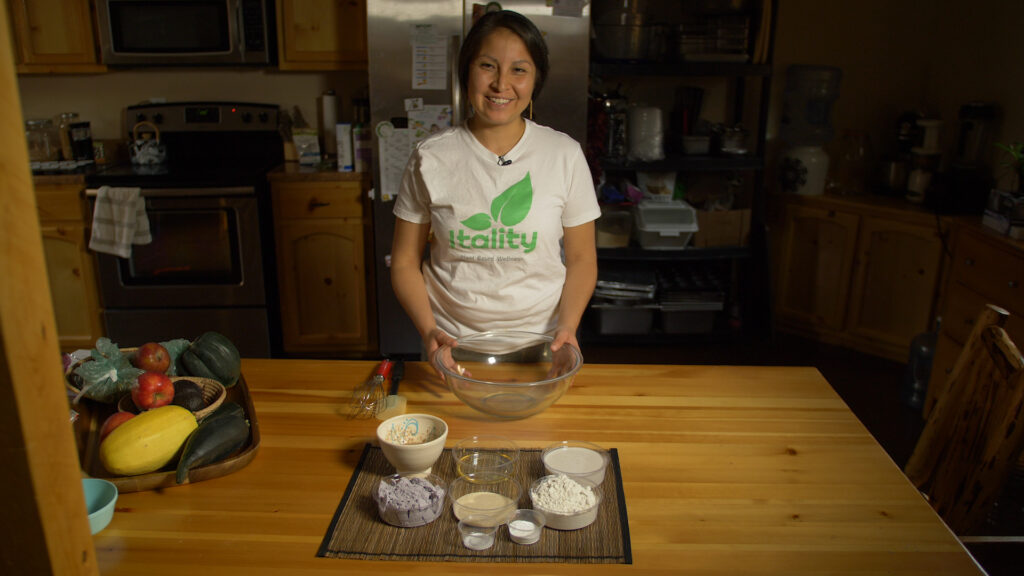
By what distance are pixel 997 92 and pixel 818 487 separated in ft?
9.65

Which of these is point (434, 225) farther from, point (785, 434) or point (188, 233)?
point (188, 233)

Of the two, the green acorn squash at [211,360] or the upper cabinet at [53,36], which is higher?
the upper cabinet at [53,36]

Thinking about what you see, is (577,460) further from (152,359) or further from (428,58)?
(428,58)

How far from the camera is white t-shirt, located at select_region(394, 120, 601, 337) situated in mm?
1634

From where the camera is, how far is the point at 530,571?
3.26 ft

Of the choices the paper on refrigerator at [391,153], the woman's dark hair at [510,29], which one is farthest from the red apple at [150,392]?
the paper on refrigerator at [391,153]

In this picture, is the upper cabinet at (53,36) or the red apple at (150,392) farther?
the upper cabinet at (53,36)

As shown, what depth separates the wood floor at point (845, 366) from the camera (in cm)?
292

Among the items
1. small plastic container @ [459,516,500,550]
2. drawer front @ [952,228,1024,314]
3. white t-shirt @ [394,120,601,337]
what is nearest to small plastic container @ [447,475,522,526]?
small plastic container @ [459,516,500,550]

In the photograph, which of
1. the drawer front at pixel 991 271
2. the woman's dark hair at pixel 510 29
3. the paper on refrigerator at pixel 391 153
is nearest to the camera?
the woman's dark hair at pixel 510 29

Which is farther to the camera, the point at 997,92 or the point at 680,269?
the point at 680,269

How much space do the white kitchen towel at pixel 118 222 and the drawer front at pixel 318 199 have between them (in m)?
0.56

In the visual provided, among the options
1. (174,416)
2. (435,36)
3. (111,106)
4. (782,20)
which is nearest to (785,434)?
(174,416)

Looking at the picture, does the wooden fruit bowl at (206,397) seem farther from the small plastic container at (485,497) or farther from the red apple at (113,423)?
the small plastic container at (485,497)
